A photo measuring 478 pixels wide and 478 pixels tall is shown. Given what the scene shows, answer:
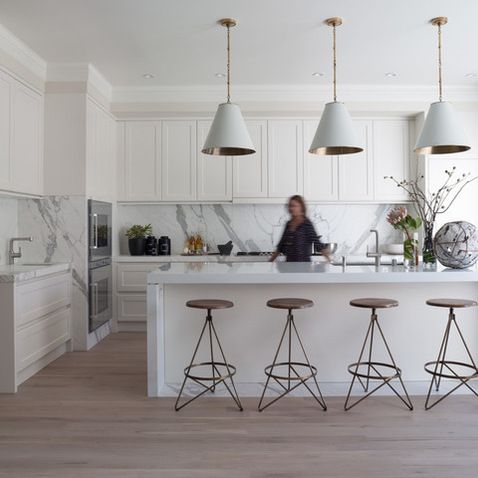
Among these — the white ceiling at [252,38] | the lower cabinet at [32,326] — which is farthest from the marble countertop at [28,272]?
the white ceiling at [252,38]

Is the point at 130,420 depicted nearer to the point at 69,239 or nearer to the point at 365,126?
the point at 69,239

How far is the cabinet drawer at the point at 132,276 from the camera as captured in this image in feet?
20.1

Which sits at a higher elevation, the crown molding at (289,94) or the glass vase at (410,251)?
the crown molding at (289,94)

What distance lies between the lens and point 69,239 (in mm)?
5328

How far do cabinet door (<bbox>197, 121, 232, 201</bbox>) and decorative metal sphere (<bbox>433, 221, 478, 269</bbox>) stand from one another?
3006 mm

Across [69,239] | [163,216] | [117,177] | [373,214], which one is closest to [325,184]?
[373,214]

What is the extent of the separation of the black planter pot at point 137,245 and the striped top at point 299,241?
2.09 meters

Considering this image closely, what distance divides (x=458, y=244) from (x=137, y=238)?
3.69 meters

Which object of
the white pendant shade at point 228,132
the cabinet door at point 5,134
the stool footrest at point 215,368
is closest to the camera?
the stool footrest at point 215,368

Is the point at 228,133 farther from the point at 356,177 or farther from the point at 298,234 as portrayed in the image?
the point at 356,177

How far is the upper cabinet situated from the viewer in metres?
6.33

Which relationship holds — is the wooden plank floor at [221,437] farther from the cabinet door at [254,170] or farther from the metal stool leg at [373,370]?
the cabinet door at [254,170]

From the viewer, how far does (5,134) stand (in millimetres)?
4488

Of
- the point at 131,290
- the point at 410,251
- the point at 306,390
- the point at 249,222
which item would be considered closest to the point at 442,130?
the point at 410,251
